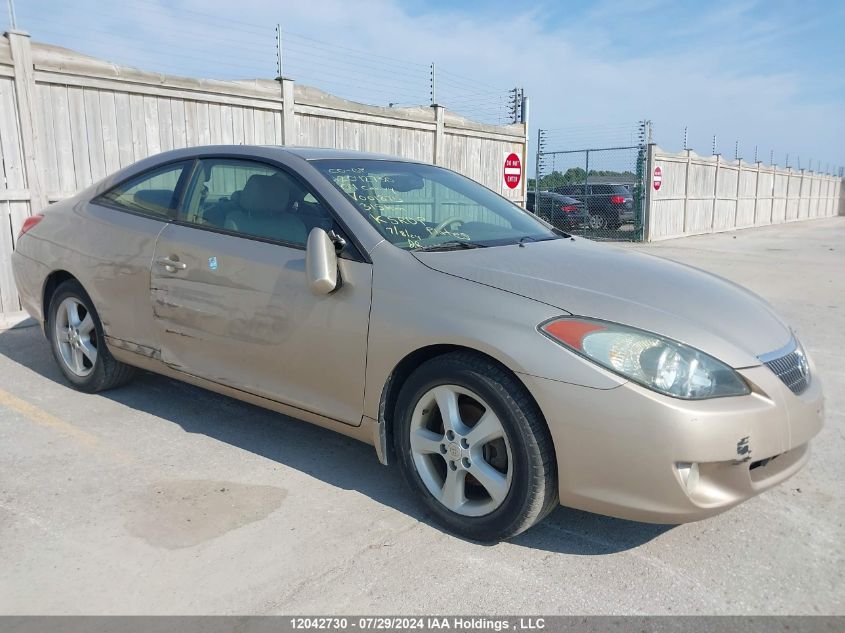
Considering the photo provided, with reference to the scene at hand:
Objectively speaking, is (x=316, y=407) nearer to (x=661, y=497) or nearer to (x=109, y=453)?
(x=109, y=453)

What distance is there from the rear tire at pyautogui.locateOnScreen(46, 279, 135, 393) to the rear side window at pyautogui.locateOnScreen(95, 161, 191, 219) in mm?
612

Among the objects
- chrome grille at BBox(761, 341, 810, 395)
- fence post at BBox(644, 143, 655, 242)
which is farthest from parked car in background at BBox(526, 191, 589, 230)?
chrome grille at BBox(761, 341, 810, 395)

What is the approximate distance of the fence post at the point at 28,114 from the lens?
247 inches

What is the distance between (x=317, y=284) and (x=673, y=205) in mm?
18966

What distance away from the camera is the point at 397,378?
3.05m

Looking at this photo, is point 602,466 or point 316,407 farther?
point 316,407

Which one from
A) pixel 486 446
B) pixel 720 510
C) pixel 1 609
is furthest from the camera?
pixel 486 446

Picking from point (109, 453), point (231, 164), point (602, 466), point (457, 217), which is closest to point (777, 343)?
point (602, 466)

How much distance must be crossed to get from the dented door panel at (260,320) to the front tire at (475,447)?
0.33 m

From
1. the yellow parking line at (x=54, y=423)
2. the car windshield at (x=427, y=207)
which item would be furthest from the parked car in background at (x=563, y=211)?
the yellow parking line at (x=54, y=423)

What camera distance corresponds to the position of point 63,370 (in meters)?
4.72

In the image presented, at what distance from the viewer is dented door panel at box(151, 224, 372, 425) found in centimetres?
316

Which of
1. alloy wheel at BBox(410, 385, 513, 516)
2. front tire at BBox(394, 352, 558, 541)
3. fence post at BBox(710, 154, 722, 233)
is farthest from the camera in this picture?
fence post at BBox(710, 154, 722, 233)

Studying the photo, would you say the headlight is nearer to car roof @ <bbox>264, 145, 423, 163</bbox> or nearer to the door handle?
car roof @ <bbox>264, 145, 423, 163</bbox>
